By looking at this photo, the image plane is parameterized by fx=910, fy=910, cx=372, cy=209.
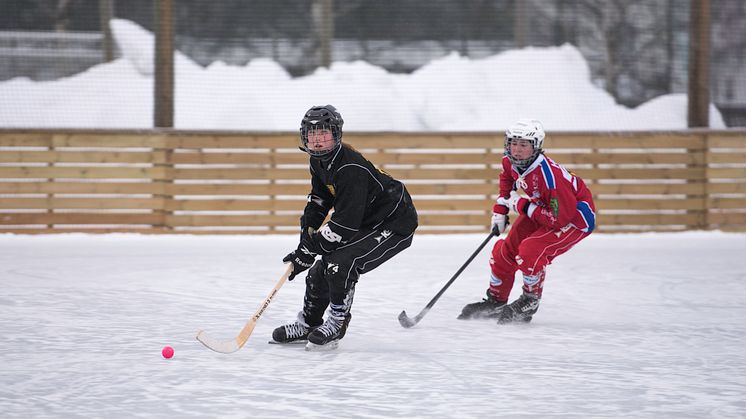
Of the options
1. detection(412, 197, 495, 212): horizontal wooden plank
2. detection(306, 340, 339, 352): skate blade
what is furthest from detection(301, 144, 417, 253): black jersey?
detection(412, 197, 495, 212): horizontal wooden plank

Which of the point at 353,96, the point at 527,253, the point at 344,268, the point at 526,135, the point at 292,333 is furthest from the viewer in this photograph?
the point at 353,96

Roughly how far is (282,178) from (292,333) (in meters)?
4.88

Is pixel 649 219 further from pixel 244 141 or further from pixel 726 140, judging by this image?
pixel 244 141

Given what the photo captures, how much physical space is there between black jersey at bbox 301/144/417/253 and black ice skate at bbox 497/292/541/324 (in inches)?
33.9

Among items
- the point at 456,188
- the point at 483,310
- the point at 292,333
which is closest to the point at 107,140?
the point at 456,188

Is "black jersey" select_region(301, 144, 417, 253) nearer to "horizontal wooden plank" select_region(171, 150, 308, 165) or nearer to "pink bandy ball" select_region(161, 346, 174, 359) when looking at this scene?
"pink bandy ball" select_region(161, 346, 174, 359)

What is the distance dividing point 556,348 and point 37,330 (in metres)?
2.41

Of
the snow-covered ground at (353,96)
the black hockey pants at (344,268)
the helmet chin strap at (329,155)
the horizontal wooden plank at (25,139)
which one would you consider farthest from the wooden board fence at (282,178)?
the helmet chin strap at (329,155)

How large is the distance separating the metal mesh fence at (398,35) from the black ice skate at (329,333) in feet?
23.3

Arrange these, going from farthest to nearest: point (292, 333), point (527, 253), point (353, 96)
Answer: point (353, 96) < point (527, 253) < point (292, 333)

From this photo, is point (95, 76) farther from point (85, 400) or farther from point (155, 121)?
point (85, 400)

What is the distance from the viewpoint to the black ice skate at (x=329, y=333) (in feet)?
12.7

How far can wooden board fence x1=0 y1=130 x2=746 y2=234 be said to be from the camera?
8.56 m

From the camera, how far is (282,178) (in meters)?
8.79
